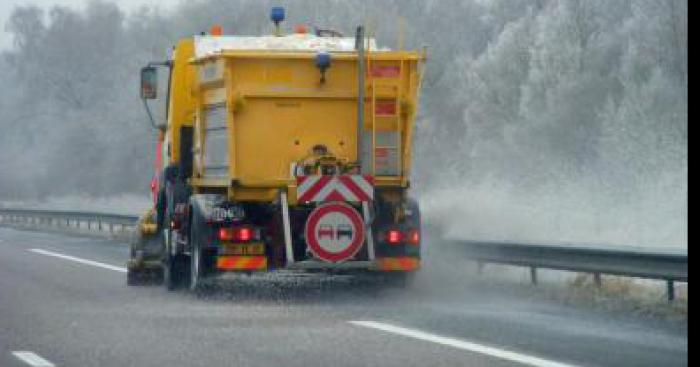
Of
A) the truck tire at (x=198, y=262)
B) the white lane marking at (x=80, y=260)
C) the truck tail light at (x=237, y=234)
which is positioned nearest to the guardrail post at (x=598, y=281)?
the truck tail light at (x=237, y=234)

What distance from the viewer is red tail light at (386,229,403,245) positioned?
16516 millimetres

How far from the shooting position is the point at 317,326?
1323 centimetres

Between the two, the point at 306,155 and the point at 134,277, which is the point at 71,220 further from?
the point at 306,155

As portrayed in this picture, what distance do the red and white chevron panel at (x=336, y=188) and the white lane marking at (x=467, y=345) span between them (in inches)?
117

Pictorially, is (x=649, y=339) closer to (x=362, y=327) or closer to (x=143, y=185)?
(x=362, y=327)

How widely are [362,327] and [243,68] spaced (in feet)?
14.6

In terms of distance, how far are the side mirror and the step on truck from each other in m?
2.09

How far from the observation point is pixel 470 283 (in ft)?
59.7

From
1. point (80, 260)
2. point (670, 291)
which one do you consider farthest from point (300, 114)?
point (80, 260)

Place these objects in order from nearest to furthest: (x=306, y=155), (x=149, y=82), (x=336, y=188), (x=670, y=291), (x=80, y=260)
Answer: (x=670, y=291) → (x=336, y=188) → (x=306, y=155) → (x=149, y=82) → (x=80, y=260)

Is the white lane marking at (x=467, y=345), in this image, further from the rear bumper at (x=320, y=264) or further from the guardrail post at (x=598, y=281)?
the guardrail post at (x=598, y=281)

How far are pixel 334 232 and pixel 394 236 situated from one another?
75 cm

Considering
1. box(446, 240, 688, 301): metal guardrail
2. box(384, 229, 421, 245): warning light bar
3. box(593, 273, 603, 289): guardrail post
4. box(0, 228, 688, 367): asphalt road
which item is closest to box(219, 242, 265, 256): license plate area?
box(0, 228, 688, 367): asphalt road
